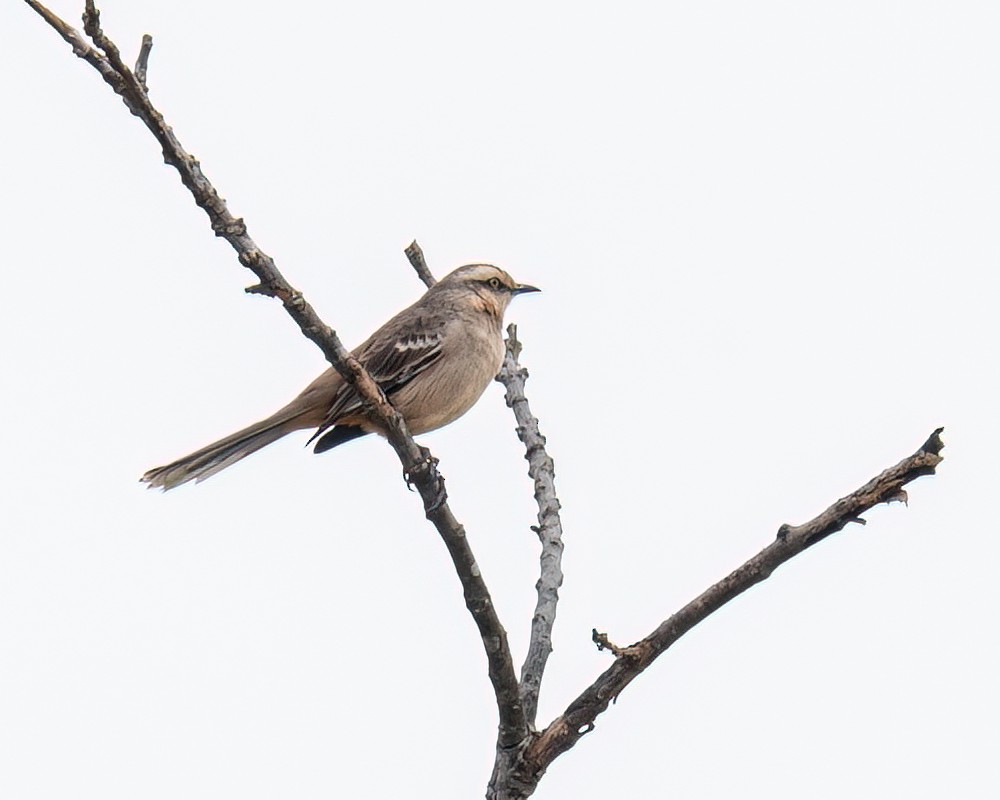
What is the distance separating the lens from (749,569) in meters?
5.24

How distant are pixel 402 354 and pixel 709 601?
423 centimetres

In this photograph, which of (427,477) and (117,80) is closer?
(117,80)

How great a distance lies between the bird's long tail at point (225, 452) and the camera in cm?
852

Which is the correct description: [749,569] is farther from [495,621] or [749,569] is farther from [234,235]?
[234,235]

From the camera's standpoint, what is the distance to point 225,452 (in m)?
8.82

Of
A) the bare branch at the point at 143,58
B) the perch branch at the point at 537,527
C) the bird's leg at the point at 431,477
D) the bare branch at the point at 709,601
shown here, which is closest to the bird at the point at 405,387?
the perch branch at the point at 537,527

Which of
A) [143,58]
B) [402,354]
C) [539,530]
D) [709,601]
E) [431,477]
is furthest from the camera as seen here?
[402,354]

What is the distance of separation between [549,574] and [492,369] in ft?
7.97

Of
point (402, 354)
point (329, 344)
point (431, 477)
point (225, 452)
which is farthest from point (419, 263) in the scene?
point (329, 344)

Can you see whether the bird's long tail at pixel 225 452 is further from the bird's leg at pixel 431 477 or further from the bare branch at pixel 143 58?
the bare branch at pixel 143 58

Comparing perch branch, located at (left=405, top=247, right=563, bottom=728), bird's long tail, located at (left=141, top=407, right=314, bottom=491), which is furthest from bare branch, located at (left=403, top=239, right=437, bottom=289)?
bird's long tail, located at (left=141, top=407, right=314, bottom=491)

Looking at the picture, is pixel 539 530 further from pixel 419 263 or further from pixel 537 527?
pixel 419 263

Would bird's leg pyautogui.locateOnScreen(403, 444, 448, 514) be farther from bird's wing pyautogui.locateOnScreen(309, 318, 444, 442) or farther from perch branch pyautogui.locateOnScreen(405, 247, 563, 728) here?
bird's wing pyautogui.locateOnScreen(309, 318, 444, 442)

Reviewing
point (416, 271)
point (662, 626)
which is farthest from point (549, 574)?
point (416, 271)
